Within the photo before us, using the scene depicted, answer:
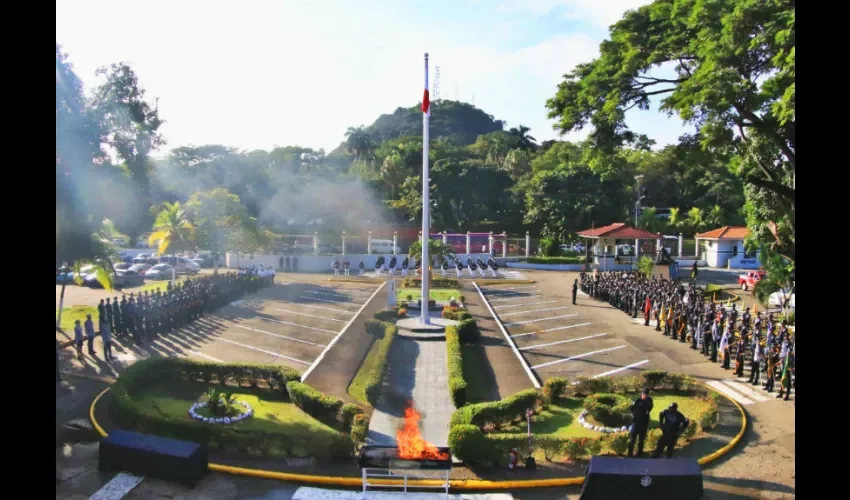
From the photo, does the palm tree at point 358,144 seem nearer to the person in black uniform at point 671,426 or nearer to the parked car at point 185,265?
the parked car at point 185,265

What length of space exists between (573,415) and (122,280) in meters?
26.3

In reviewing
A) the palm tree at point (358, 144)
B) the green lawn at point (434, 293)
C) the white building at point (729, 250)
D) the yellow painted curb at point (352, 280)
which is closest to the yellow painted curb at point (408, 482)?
the green lawn at point (434, 293)

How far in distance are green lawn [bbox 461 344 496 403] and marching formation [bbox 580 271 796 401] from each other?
609cm

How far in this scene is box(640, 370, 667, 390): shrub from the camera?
13.7m

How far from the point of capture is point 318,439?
392 inches

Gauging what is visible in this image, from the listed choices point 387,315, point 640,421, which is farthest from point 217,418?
point 387,315

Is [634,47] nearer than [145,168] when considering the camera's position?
Yes

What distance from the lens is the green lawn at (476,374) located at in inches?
532

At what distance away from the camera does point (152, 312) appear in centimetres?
1847

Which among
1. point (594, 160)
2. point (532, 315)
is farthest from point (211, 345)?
point (594, 160)

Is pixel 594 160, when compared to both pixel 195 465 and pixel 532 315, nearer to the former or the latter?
pixel 532 315

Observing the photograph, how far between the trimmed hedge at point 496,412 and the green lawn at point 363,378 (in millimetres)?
2504

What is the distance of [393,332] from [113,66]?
12969 millimetres

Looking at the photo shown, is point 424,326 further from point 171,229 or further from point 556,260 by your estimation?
point 556,260
